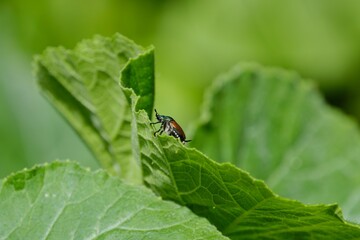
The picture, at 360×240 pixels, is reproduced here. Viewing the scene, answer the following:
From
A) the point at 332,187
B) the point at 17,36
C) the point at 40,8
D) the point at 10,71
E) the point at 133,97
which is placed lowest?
the point at 133,97

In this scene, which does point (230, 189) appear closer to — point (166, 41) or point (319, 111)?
point (319, 111)

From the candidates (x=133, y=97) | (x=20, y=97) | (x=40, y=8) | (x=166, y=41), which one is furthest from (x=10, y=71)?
(x=133, y=97)

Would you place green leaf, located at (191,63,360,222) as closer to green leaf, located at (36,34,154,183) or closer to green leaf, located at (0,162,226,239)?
green leaf, located at (36,34,154,183)

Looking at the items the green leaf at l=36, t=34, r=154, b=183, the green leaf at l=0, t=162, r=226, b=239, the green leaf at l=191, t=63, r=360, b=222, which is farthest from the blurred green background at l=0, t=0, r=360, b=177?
the green leaf at l=0, t=162, r=226, b=239

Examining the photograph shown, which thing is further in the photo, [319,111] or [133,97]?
[319,111]

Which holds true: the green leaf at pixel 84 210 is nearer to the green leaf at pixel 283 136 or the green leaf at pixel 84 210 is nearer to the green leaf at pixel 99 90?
the green leaf at pixel 99 90

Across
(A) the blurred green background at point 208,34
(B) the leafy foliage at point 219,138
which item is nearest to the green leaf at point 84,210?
(B) the leafy foliage at point 219,138

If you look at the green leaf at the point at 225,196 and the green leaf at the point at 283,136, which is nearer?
the green leaf at the point at 225,196
